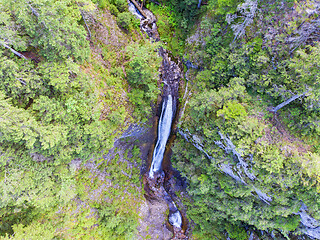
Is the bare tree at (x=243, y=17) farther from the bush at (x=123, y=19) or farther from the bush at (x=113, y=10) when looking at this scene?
the bush at (x=113, y=10)

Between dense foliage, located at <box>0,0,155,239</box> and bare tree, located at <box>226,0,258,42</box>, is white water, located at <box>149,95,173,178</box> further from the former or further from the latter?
bare tree, located at <box>226,0,258,42</box>

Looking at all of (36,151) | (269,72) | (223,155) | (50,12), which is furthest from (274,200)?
(50,12)

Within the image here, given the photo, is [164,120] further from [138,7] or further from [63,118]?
[138,7]

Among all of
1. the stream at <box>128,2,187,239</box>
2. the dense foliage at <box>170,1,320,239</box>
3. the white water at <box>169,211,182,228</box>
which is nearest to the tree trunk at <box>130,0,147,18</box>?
the stream at <box>128,2,187,239</box>

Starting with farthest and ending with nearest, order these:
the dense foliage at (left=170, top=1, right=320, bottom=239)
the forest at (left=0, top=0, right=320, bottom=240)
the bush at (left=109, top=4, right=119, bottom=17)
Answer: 1. the bush at (left=109, top=4, right=119, bottom=17)
2. the dense foliage at (left=170, top=1, right=320, bottom=239)
3. the forest at (left=0, top=0, right=320, bottom=240)

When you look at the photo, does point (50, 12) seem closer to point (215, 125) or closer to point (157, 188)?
point (215, 125)

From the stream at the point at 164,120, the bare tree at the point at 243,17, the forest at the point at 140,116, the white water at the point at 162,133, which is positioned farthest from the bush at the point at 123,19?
the bare tree at the point at 243,17

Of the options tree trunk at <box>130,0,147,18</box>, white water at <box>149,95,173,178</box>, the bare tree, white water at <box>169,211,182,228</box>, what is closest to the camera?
the bare tree

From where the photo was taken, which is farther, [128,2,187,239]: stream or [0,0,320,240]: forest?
[128,2,187,239]: stream
